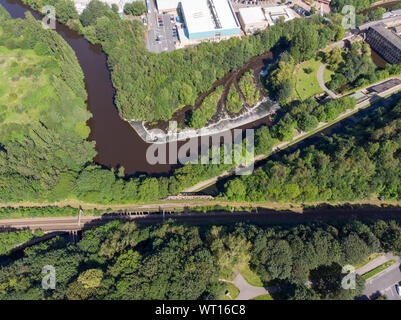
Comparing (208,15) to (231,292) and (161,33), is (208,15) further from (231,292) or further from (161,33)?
(231,292)

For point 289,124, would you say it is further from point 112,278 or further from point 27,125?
point 27,125

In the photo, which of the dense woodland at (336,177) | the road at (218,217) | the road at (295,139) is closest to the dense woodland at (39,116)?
the road at (218,217)

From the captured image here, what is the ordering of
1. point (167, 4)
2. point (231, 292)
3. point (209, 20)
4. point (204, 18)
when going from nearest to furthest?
1. point (231, 292)
2. point (209, 20)
3. point (204, 18)
4. point (167, 4)

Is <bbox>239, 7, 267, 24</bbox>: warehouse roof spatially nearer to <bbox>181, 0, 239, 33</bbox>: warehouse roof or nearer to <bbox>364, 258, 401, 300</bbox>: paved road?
<bbox>181, 0, 239, 33</bbox>: warehouse roof

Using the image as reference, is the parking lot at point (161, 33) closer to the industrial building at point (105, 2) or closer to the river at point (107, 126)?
the industrial building at point (105, 2)

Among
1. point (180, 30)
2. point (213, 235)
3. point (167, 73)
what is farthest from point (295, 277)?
point (180, 30)

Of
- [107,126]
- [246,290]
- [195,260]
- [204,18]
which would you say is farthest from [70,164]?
[204,18]

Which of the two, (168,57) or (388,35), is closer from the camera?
(168,57)
